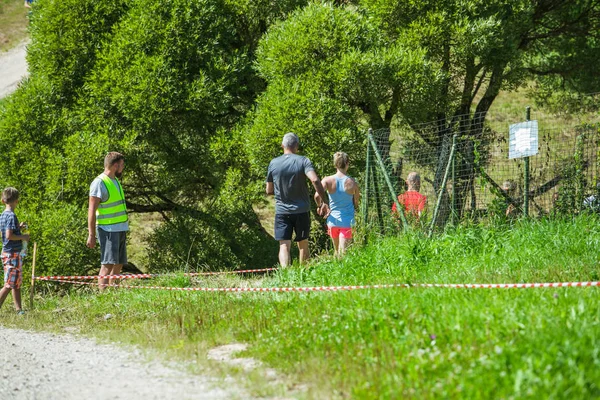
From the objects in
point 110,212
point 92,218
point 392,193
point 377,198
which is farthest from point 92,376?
point 377,198

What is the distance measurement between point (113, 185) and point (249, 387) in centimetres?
534

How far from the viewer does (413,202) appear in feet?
33.8

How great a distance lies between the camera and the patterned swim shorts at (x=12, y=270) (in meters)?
9.51

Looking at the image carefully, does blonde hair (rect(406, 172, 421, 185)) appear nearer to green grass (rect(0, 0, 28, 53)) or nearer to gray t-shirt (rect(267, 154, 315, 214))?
gray t-shirt (rect(267, 154, 315, 214))

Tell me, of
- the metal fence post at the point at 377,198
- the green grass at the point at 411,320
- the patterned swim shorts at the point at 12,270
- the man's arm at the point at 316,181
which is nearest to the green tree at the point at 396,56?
the metal fence post at the point at 377,198

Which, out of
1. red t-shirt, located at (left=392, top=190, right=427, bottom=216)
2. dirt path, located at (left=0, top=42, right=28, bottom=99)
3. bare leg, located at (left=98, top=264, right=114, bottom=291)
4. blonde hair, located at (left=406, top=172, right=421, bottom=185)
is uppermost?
dirt path, located at (left=0, top=42, right=28, bottom=99)

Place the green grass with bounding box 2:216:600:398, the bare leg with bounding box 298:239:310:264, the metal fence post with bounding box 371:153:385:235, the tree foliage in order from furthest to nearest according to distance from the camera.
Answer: the tree foliage < the metal fence post with bounding box 371:153:385:235 < the bare leg with bounding box 298:239:310:264 < the green grass with bounding box 2:216:600:398

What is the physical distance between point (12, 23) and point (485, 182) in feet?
121

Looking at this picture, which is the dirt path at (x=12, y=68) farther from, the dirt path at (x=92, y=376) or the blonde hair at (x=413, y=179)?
the dirt path at (x=92, y=376)

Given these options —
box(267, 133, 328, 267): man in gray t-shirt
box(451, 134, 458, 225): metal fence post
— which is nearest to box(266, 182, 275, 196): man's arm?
box(267, 133, 328, 267): man in gray t-shirt

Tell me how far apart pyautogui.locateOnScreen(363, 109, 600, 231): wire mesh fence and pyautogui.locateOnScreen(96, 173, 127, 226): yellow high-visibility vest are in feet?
11.8

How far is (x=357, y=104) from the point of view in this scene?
13969mm

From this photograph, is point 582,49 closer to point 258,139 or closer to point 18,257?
point 258,139

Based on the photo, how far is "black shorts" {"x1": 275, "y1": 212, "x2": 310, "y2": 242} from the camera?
951 cm
